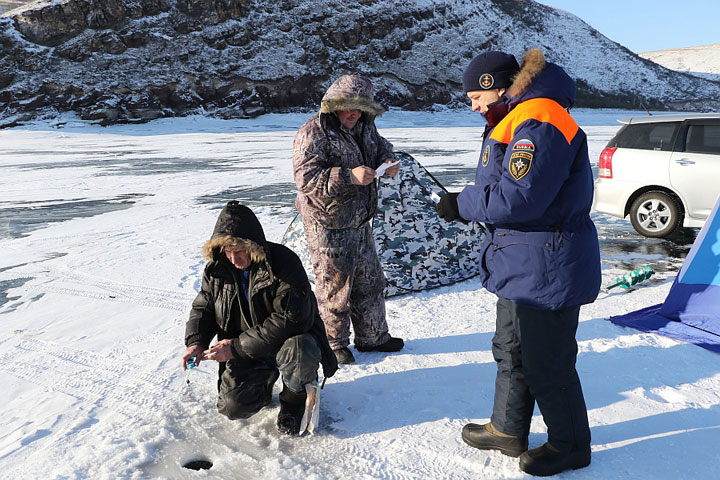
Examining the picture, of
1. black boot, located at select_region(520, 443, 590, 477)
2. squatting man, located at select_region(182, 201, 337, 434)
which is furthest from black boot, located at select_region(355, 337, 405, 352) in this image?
black boot, located at select_region(520, 443, 590, 477)

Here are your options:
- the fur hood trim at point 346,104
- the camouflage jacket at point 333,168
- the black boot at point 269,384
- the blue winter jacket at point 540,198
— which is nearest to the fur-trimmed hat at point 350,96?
the fur hood trim at point 346,104

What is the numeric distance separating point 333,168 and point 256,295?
904 millimetres

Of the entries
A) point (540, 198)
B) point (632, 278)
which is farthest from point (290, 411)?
point (632, 278)

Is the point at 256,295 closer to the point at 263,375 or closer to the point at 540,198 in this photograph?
the point at 263,375

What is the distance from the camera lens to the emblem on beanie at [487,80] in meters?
2.12

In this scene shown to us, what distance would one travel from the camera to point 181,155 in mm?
17516

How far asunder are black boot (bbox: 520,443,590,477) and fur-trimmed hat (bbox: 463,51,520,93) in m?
1.52

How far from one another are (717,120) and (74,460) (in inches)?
270

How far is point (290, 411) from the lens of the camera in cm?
277

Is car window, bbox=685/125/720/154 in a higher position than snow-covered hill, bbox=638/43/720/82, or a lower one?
lower

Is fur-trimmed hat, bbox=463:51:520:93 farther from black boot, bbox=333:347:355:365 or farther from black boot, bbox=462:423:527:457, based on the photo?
black boot, bbox=333:347:355:365

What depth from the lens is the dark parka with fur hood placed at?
2.53m

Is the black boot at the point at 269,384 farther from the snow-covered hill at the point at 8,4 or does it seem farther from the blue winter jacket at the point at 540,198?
the snow-covered hill at the point at 8,4

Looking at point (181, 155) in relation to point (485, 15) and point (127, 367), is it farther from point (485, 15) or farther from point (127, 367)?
point (485, 15)
